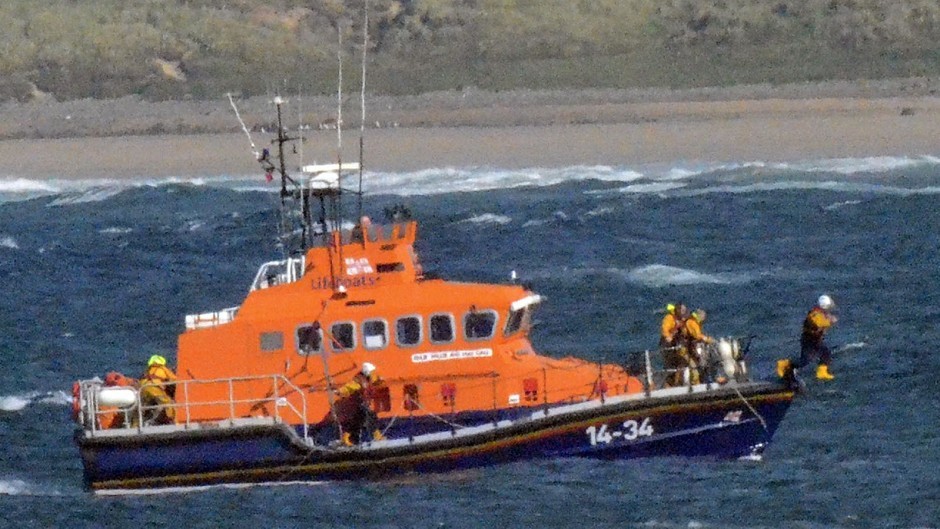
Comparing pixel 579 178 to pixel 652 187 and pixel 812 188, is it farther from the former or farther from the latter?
pixel 812 188

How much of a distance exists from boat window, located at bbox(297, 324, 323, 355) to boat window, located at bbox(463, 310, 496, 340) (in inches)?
54.2

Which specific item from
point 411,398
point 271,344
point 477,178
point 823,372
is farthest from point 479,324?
point 477,178

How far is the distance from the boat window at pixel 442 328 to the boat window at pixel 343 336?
75cm

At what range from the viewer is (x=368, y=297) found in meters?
21.9

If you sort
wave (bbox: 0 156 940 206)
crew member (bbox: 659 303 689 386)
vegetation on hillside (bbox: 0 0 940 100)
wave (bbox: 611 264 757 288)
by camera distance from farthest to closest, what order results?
vegetation on hillside (bbox: 0 0 940 100) < wave (bbox: 0 156 940 206) < wave (bbox: 611 264 757 288) < crew member (bbox: 659 303 689 386)

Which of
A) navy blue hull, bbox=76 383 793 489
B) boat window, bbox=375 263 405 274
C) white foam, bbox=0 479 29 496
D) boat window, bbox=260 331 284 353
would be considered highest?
boat window, bbox=375 263 405 274

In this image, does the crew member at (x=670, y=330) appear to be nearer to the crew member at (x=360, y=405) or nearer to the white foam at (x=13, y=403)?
the crew member at (x=360, y=405)

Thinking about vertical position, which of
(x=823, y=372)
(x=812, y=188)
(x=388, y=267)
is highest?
(x=388, y=267)

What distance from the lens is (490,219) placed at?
135ft

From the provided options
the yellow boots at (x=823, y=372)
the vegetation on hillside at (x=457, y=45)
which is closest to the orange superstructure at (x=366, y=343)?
the yellow boots at (x=823, y=372)

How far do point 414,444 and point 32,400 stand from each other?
7050 mm

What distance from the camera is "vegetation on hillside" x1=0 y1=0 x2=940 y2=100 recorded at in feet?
197

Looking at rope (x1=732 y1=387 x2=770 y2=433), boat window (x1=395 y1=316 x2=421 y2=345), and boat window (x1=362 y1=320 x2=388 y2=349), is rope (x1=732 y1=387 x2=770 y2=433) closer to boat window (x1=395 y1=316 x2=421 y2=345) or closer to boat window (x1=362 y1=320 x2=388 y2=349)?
boat window (x1=395 y1=316 x2=421 y2=345)

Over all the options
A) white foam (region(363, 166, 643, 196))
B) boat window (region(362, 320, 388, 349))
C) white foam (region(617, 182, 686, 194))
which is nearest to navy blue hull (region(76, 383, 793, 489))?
boat window (region(362, 320, 388, 349))
